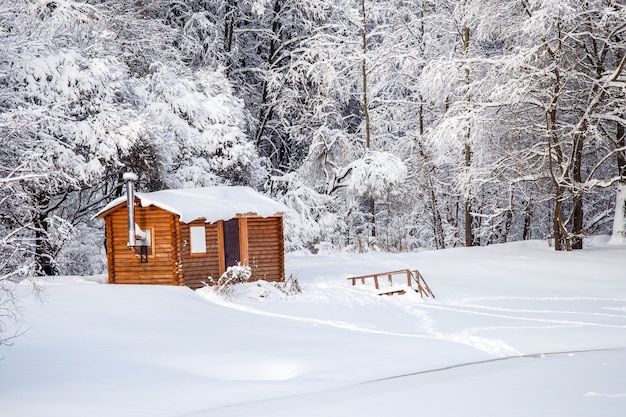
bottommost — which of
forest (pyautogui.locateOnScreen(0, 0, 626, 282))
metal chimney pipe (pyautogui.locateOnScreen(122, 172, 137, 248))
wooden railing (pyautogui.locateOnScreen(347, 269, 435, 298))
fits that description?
wooden railing (pyautogui.locateOnScreen(347, 269, 435, 298))

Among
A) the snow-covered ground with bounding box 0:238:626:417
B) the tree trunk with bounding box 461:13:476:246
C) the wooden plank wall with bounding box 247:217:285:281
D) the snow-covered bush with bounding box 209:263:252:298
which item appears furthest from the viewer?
the tree trunk with bounding box 461:13:476:246

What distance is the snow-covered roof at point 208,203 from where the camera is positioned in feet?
74.7

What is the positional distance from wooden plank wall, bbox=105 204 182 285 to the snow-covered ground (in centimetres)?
123

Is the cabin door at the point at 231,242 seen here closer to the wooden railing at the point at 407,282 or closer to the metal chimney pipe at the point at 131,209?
the metal chimney pipe at the point at 131,209

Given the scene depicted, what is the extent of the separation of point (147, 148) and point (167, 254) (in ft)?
16.7

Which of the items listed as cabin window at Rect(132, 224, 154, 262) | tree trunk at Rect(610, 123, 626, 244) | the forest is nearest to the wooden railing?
cabin window at Rect(132, 224, 154, 262)

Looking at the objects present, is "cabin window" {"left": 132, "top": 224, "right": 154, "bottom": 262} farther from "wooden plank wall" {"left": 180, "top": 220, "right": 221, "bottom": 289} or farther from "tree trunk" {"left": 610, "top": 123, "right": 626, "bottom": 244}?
"tree trunk" {"left": 610, "top": 123, "right": 626, "bottom": 244}

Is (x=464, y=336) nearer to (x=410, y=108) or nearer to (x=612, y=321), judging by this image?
(x=612, y=321)

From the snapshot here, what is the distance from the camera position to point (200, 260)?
23719mm

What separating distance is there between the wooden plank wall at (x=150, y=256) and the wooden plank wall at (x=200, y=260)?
1.11 ft

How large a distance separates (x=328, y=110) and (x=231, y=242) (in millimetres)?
13323

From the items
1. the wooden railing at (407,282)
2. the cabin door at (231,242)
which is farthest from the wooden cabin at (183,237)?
the wooden railing at (407,282)

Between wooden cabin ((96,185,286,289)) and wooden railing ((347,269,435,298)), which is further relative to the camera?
wooden railing ((347,269,435,298))

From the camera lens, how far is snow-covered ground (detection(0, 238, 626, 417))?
41.7 feet
